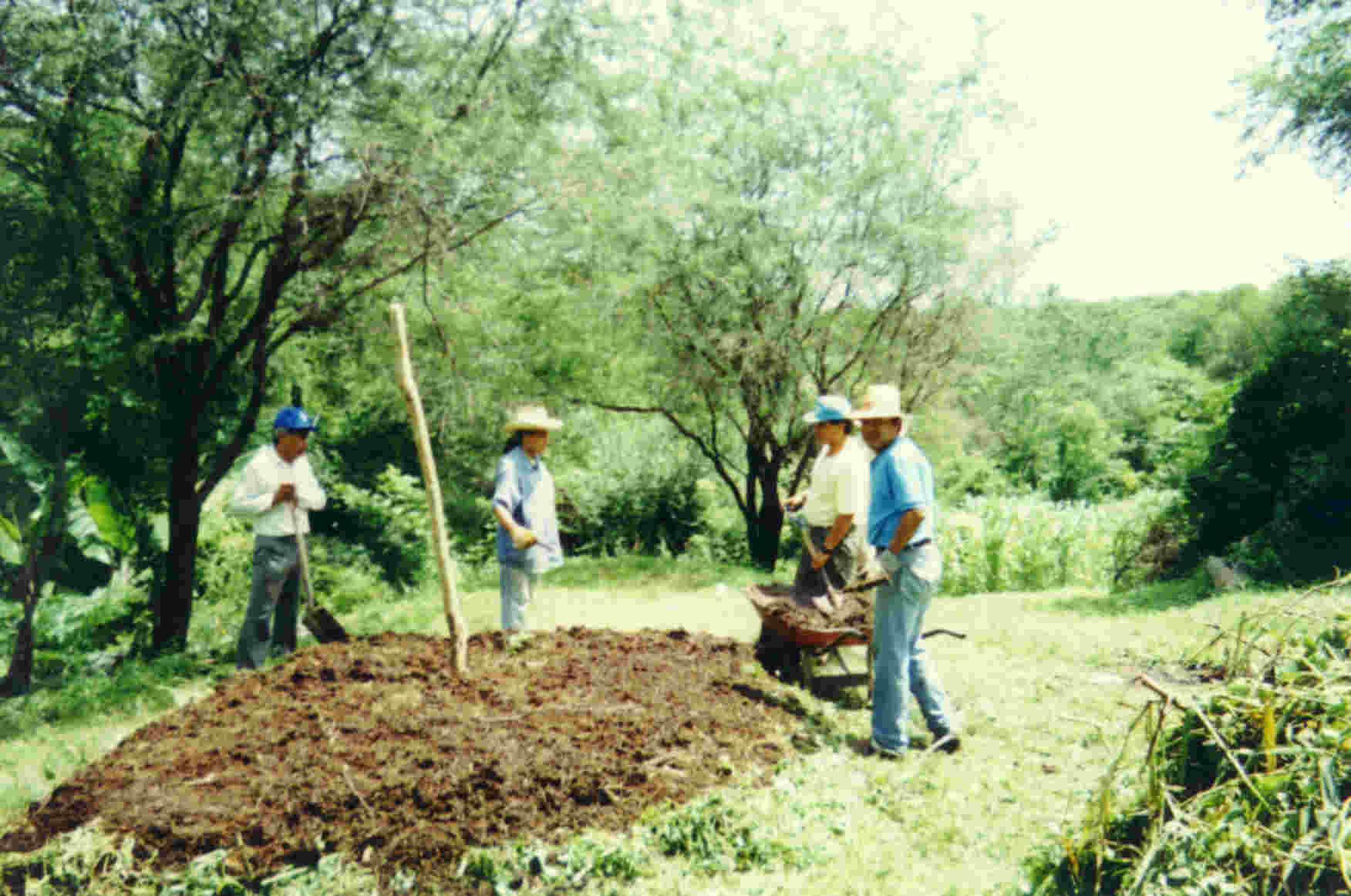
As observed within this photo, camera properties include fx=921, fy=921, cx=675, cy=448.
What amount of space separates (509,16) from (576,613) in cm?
616

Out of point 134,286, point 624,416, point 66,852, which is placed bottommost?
point 66,852

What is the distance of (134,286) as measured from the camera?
7910mm

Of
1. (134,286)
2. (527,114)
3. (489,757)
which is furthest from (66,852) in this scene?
(527,114)

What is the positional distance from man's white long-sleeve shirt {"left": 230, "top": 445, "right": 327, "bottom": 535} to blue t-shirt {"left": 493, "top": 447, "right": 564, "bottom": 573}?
4.52ft

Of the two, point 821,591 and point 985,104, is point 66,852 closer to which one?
point 821,591

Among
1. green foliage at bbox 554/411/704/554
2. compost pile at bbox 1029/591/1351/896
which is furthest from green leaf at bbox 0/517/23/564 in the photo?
compost pile at bbox 1029/591/1351/896

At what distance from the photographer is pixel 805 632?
217 inches

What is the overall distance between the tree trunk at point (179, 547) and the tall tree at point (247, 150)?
0.05ft

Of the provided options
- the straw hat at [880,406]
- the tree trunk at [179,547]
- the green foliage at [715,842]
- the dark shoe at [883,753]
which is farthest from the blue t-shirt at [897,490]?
the tree trunk at [179,547]

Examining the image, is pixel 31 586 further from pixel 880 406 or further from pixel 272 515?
pixel 880 406

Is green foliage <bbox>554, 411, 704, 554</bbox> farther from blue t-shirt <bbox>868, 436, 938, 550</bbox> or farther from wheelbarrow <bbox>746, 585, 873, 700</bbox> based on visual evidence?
blue t-shirt <bbox>868, 436, 938, 550</bbox>

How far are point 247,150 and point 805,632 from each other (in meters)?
5.77

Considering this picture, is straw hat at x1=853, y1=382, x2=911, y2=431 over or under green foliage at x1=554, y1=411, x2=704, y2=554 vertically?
over

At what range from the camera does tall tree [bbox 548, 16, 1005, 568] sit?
41.0ft
